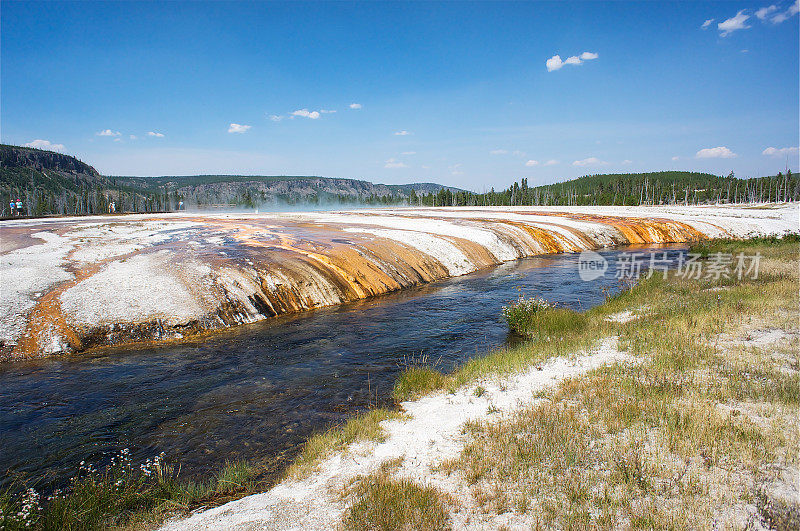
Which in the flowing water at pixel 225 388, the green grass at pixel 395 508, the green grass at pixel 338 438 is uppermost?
the green grass at pixel 395 508

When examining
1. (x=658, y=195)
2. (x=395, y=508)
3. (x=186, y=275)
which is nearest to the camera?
(x=395, y=508)

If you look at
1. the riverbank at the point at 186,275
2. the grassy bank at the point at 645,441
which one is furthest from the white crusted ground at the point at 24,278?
the grassy bank at the point at 645,441

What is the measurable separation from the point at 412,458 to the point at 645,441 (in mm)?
3319

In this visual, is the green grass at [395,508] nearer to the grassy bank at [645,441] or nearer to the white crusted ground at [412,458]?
the grassy bank at [645,441]

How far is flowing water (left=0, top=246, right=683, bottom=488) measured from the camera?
705 cm

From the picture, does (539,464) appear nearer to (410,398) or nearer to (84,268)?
(410,398)

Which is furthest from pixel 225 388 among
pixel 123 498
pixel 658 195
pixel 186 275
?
pixel 658 195

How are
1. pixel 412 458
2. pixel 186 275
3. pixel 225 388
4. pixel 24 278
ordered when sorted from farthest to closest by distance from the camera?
1. pixel 186 275
2. pixel 24 278
3. pixel 225 388
4. pixel 412 458

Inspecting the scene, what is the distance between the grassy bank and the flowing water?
1967 mm

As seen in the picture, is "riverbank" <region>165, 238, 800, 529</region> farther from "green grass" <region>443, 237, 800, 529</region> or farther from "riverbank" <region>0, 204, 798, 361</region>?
"riverbank" <region>0, 204, 798, 361</region>

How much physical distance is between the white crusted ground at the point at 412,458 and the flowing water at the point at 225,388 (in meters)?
1.11

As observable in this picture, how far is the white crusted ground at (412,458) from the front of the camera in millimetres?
4902

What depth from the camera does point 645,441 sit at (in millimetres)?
5645

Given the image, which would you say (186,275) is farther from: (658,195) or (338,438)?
(658,195)
